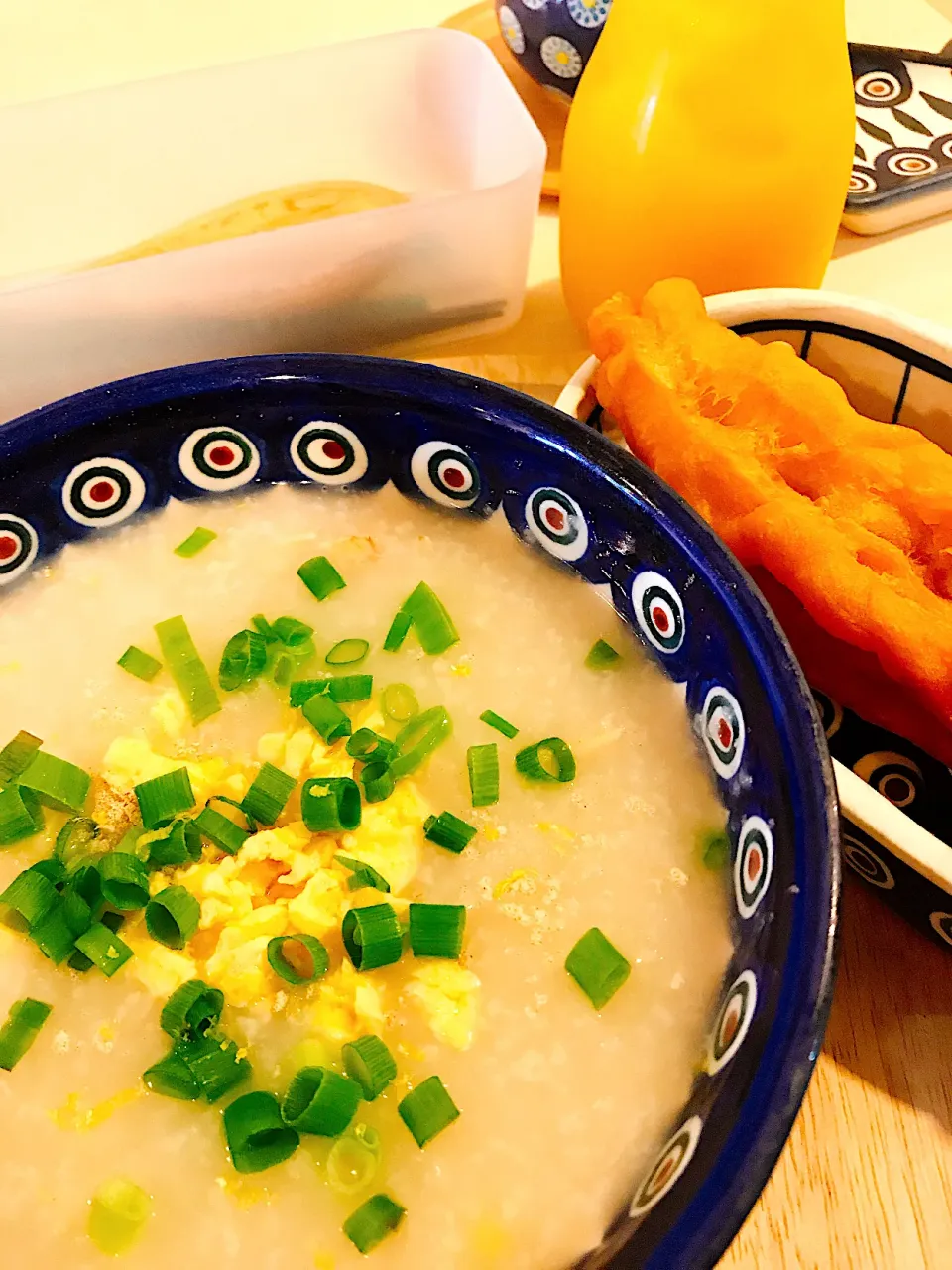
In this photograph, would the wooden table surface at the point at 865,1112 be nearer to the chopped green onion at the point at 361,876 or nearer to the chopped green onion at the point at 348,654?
the chopped green onion at the point at 361,876

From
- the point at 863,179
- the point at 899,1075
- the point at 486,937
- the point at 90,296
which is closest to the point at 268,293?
the point at 90,296

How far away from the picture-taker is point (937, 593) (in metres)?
0.84

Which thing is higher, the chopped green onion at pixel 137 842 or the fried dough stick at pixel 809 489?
the fried dough stick at pixel 809 489

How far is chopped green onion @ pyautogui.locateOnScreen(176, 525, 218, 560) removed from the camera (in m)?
1.01

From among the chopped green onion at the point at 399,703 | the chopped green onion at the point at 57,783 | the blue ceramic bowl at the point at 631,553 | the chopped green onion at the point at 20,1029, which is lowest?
the chopped green onion at the point at 20,1029

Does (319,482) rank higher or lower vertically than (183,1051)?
higher

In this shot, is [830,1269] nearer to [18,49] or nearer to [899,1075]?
[899,1075]

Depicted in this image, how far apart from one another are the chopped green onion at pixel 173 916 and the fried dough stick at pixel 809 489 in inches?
21.1

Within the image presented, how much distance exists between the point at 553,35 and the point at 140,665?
1.02 meters

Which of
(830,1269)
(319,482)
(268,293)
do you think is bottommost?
(830,1269)

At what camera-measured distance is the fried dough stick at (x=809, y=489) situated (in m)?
0.82

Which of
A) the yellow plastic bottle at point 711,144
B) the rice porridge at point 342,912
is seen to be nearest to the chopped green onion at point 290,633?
the rice porridge at point 342,912

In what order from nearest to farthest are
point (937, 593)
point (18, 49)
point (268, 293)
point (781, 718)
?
point (781, 718) → point (937, 593) → point (268, 293) → point (18, 49)

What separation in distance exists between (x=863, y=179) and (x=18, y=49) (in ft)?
4.63
